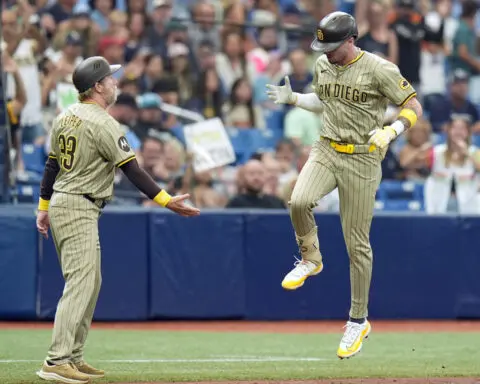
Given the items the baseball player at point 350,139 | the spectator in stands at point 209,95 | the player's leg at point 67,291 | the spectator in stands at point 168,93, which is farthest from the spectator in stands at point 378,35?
the player's leg at point 67,291

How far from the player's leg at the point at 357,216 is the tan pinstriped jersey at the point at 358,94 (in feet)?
0.59

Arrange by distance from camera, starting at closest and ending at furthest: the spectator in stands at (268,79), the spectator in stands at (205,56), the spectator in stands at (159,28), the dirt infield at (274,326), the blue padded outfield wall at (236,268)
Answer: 1. the dirt infield at (274,326)
2. the blue padded outfield wall at (236,268)
3. the spectator in stands at (205,56)
4. the spectator in stands at (159,28)
5. the spectator in stands at (268,79)

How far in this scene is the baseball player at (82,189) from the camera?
25.1 feet

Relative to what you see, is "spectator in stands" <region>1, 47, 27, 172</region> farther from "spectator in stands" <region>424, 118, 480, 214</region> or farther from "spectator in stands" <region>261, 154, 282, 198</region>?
"spectator in stands" <region>424, 118, 480, 214</region>

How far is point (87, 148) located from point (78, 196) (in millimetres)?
334

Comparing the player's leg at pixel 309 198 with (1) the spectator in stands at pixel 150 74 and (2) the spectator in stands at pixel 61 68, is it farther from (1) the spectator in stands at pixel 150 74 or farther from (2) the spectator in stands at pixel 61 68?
(1) the spectator in stands at pixel 150 74

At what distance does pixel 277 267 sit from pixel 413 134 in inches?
119

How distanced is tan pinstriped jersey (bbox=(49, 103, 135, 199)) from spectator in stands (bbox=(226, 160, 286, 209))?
5.17 m

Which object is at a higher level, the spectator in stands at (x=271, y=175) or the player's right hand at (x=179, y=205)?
the player's right hand at (x=179, y=205)

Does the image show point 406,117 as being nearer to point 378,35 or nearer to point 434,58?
point 378,35

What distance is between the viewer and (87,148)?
25.1 feet

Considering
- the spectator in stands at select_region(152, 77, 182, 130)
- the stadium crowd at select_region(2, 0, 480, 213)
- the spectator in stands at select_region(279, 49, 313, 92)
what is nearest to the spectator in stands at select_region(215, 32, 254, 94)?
the stadium crowd at select_region(2, 0, 480, 213)

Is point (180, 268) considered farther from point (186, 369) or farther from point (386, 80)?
point (386, 80)

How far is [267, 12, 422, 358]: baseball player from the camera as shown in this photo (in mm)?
8086
